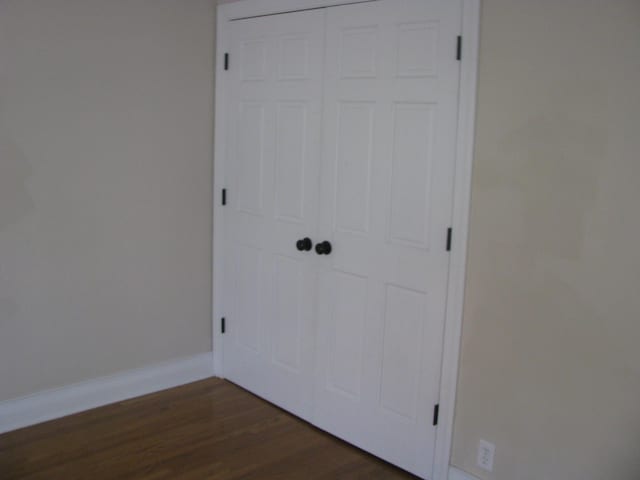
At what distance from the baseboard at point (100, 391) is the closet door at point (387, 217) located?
0.97m

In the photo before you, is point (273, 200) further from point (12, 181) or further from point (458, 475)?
point (458, 475)

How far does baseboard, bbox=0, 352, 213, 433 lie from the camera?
2.92m

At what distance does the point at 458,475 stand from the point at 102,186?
2218 mm

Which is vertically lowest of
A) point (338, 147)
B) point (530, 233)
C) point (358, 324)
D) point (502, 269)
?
point (358, 324)

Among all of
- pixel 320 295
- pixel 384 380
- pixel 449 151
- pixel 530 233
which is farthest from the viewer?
pixel 320 295

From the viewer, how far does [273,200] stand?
3186mm

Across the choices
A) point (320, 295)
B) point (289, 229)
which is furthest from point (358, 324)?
point (289, 229)

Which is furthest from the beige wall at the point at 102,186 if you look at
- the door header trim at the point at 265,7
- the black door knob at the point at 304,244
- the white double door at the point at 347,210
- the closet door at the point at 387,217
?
the closet door at the point at 387,217

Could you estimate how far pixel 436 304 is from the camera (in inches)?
99.0

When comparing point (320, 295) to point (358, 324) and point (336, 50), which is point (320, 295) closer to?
point (358, 324)

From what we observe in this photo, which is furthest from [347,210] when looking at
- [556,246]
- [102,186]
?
[102,186]

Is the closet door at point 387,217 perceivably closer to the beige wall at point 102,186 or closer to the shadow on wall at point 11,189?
the beige wall at point 102,186

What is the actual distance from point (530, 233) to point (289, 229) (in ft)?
4.32

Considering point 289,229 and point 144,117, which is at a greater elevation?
point 144,117
